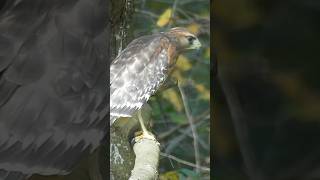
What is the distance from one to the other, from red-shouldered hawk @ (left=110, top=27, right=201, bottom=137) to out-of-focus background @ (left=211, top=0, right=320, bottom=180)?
10 centimetres

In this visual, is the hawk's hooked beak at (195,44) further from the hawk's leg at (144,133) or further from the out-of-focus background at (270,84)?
the hawk's leg at (144,133)

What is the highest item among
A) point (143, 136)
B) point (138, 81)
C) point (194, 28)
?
point (194, 28)

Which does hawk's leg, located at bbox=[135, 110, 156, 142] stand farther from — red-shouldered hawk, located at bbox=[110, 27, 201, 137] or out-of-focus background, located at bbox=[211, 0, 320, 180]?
out-of-focus background, located at bbox=[211, 0, 320, 180]

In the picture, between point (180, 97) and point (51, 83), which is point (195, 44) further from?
point (51, 83)

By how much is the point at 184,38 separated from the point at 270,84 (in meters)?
0.23

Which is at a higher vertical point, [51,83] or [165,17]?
[165,17]

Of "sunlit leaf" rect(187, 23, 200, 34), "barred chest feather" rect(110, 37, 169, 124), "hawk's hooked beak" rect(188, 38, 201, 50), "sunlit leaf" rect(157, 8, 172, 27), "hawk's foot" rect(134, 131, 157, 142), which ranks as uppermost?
"sunlit leaf" rect(157, 8, 172, 27)

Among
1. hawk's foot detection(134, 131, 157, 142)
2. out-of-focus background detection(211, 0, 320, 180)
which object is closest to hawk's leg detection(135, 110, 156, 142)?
hawk's foot detection(134, 131, 157, 142)

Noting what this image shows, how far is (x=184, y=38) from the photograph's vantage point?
58.4 inches

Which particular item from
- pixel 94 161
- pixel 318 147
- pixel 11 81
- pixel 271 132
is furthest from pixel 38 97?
pixel 318 147

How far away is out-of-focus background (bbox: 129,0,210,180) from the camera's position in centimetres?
147

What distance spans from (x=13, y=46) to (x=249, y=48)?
1.76 feet

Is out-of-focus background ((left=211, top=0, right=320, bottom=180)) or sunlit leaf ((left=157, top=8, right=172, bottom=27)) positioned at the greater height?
sunlit leaf ((left=157, top=8, right=172, bottom=27))

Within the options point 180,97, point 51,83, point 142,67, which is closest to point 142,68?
point 142,67
